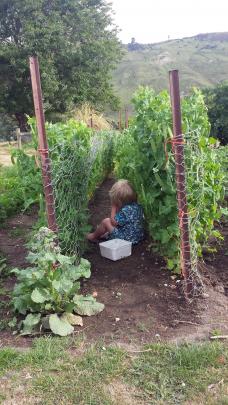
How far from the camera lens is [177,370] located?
3082 mm

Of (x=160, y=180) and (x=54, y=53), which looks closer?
(x=160, y=180)

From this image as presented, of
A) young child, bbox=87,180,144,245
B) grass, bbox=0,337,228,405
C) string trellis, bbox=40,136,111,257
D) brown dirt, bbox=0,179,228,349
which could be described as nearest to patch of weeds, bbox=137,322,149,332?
brown dirt, bbox=0,179,228,349

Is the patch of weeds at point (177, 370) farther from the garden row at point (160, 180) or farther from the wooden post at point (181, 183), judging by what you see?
the garden row at point (160, 180)

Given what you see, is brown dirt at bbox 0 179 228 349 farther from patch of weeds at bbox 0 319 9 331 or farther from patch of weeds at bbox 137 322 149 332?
patch of weeds at bbox 0 319 9 331

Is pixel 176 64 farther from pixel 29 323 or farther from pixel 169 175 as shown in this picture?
pixel 29 323

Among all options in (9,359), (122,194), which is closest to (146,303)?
(9,359)

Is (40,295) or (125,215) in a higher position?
(125,215)

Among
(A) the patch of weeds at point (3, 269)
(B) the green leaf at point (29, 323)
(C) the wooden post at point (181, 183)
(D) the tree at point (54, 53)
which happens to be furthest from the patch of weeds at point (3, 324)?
(D) the tree at point (54, 53)

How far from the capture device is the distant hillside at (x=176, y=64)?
57250mm

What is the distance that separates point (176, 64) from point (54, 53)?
4610 cm

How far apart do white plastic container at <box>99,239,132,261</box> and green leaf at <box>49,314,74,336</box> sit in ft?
4.80

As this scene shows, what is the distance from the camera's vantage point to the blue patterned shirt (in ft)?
17.5

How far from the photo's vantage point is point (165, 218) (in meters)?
4.69

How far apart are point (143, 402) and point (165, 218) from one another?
7.24 feet
